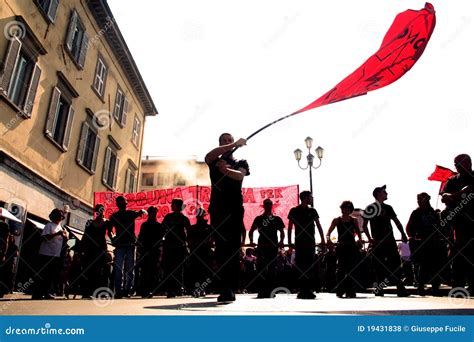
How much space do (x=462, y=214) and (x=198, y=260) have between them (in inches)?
171

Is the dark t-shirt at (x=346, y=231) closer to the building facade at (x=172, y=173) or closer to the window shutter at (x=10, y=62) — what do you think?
the window shutter at (x=10, y=62)

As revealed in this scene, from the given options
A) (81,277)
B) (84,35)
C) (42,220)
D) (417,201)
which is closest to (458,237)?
(417,201)

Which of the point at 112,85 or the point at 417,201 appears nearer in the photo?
the point at 417,201

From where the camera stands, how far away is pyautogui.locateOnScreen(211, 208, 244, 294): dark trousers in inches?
150

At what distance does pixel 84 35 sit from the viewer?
47.4 ft

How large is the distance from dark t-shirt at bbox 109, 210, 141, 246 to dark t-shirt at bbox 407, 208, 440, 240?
189 inches

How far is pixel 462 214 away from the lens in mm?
4727

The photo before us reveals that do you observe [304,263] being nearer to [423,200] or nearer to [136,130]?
[423,200]

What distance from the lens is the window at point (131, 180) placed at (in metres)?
19.8

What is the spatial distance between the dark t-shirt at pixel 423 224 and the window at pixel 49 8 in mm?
11468
